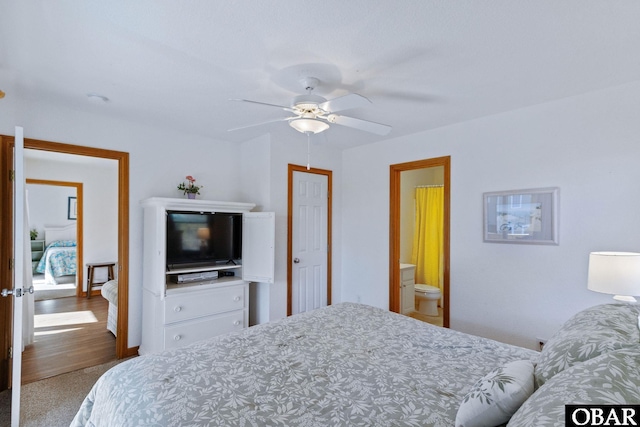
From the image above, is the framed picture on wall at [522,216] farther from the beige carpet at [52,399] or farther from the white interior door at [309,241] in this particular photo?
the beige carpet at [52,399]

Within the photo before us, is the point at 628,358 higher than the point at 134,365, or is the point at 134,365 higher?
the point at 628,358

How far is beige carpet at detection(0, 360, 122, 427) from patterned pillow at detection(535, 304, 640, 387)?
2.87 meters

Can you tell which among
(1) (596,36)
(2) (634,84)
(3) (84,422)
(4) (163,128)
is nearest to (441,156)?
(2) (634,84)

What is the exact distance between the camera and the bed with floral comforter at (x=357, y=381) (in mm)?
934

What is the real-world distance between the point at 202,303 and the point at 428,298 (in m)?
3.06

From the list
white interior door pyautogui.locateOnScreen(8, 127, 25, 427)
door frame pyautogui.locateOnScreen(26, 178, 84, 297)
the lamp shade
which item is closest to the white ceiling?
white interior door pyautogui.locateOnScreen(8, 127, 25, 427)

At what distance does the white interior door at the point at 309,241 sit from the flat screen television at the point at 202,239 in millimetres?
749

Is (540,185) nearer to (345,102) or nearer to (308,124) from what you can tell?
(345,102)

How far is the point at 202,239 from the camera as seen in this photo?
3273mm

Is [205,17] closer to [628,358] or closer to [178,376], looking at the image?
[178,376]

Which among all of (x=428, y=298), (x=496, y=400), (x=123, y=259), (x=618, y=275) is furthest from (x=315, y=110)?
(x=428, y=298)

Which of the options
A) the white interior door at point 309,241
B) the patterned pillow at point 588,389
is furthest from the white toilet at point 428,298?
the patterned pillow at point 588,389

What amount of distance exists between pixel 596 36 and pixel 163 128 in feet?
12.1

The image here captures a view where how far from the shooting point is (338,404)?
1.17 m
